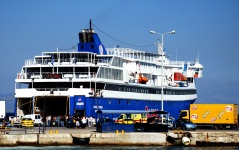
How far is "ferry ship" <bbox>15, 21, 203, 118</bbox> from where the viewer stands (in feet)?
240

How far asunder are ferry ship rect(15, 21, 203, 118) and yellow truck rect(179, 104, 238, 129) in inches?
277

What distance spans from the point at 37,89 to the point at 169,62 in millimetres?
33409

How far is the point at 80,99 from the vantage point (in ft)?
238

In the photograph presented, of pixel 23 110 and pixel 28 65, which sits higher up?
pixel 28 65

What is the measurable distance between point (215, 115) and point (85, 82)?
1599 cm

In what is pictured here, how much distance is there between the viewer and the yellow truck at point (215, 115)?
70000mm

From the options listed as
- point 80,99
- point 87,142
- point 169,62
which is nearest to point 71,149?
point 87,142

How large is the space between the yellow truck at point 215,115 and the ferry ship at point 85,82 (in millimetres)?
7048

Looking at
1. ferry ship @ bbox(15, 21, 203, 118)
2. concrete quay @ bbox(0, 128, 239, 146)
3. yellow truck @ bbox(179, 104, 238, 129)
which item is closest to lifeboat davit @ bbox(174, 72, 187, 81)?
ferry ship @ bbox(15, 21, 203, 118)

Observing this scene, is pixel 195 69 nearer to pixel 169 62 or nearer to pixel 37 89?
pixel 169 62

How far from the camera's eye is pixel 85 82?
74.2m

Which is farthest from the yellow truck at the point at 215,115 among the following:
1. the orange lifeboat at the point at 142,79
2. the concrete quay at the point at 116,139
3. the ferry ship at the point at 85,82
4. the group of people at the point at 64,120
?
the concrete quay at the point at 116,139

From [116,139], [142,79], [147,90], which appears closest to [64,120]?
[142,79]

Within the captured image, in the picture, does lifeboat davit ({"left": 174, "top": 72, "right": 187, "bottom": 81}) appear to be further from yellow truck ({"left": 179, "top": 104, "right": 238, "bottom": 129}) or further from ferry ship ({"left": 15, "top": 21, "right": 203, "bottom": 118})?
yellow truck ({"left": 179, "top": 104, "right": 238, "bottom": 129})
